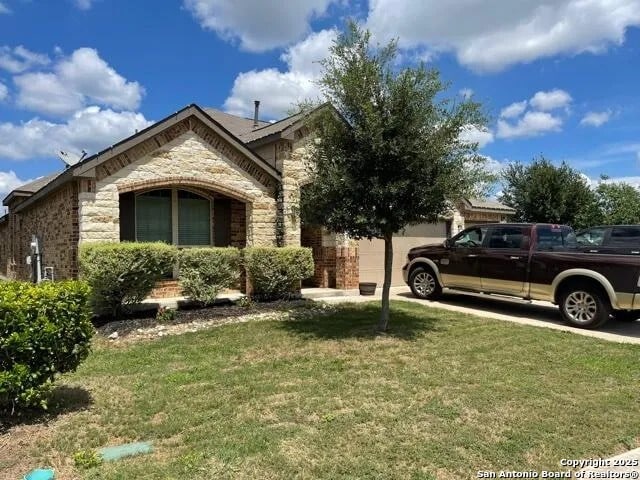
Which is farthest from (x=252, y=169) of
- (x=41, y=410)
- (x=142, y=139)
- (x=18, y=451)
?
(x=18, y=451)

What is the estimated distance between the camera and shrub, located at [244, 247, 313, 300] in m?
11.1

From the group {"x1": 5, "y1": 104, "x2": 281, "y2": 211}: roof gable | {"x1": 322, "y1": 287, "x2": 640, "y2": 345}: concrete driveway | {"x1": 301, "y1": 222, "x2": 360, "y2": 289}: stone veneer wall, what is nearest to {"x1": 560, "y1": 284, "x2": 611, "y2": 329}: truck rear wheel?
{"x1": 322, "y1": 287, "x2": 640, "y2": 345}: concrete driveway

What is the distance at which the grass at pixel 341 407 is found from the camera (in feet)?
12.8

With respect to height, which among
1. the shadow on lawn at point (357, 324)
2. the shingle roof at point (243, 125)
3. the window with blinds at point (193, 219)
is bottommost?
the shadow on lawn at point (357, 324)

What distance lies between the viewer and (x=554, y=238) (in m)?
10.7

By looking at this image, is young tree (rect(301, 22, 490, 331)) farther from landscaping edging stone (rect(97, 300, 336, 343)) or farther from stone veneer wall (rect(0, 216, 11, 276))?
stone veneer wall (rect(0, 216, 11, 276))

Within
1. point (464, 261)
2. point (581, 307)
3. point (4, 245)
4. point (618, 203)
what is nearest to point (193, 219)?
point (464, 261)

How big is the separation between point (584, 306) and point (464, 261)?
2.86m

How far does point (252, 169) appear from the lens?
12.1m

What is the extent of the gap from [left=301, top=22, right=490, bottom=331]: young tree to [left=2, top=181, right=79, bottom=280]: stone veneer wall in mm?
5451

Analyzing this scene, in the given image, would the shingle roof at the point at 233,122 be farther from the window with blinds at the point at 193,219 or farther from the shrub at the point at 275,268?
the shrub at the point at 275,268

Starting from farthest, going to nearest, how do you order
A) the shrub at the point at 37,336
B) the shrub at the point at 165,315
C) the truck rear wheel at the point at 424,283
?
the truck rear wheel at the point at 424,283 → the shrub at the point at 165,315 → the shrub at the point at 37,336

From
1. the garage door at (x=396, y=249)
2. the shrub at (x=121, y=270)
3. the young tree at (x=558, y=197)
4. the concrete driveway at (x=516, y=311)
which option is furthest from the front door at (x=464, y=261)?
the young tree at (x=558, y=197)

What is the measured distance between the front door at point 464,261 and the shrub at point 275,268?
3.41 meters
